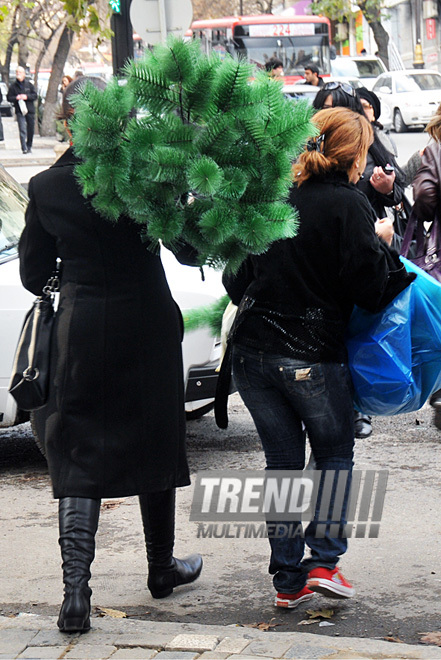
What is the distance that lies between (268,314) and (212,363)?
2132 millimetres

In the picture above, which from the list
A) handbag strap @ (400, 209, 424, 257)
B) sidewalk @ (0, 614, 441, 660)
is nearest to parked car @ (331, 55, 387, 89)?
handbag strap @ (400, 209, 424, 257)

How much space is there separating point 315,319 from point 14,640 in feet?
4.84

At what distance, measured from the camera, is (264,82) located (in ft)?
10.6

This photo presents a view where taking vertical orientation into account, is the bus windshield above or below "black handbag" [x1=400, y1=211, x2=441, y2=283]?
above

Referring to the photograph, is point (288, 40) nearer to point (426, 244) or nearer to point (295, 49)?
point (295, 49)

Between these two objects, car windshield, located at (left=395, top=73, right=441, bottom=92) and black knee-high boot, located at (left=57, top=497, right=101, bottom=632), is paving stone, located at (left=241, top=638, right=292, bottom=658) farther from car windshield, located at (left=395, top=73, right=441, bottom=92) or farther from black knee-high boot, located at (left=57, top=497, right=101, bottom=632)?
car windshield, located at (left=395, top=73, right=441, bottom=92)

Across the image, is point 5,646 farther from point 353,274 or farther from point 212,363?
point 212,363

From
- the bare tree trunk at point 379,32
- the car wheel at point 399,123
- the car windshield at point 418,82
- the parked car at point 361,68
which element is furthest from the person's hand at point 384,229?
the bare tree trunk at point 379,32

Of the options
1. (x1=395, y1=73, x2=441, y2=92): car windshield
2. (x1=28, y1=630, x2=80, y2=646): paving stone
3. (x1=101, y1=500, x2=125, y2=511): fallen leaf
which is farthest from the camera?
(x1=395, y1=73, x2=441, y2=92): car windshield

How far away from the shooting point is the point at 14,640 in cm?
343

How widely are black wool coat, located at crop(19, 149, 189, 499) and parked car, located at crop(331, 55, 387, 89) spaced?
1380 inches

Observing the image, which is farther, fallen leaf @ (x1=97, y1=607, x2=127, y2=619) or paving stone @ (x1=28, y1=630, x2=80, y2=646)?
fallen leaf @ (x1=97, y1=607, x2=127, y2=619)

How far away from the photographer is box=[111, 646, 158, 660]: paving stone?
128 inches

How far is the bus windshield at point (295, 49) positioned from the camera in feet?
105
